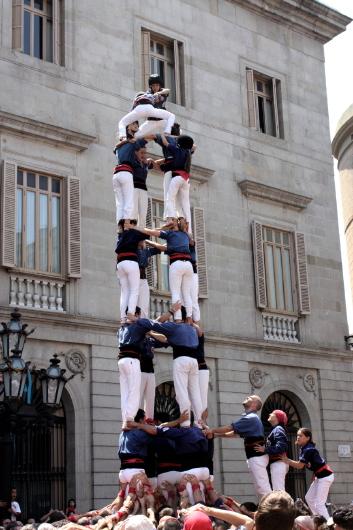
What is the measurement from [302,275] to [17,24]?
33.0 ft

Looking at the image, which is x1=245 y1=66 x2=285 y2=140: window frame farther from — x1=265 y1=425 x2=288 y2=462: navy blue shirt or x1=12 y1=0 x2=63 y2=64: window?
x1=265 y1=425 x2=288 y2=462: navy blue shirt

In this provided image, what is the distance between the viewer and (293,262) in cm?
2414

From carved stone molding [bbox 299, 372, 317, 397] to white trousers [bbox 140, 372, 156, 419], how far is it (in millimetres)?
11389

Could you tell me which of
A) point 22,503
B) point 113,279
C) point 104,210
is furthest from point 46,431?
point 104,210

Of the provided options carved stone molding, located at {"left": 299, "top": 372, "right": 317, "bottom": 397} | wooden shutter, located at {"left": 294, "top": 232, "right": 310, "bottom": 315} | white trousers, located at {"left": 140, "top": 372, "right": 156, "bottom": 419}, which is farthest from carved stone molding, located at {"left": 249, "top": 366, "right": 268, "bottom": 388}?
white trousers, located at {"left": 140, "top": 372, "right": 156, "bottom": 419}

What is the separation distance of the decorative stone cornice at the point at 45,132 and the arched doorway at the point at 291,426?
8.18m

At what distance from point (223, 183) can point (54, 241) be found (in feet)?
18.9

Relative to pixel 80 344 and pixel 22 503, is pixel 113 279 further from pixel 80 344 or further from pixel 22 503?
Result: pixel 22 503

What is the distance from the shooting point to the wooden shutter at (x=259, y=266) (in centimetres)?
2273

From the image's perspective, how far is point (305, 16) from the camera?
26609 mm

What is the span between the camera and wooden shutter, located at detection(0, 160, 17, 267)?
17938 mm

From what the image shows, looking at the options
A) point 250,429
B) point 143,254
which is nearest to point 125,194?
point 143,254

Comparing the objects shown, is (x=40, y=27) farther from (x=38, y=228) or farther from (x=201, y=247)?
(x=201, y=247)

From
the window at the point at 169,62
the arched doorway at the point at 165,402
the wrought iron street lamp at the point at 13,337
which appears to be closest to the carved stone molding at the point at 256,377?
the arched doorway at the point at 165,402
